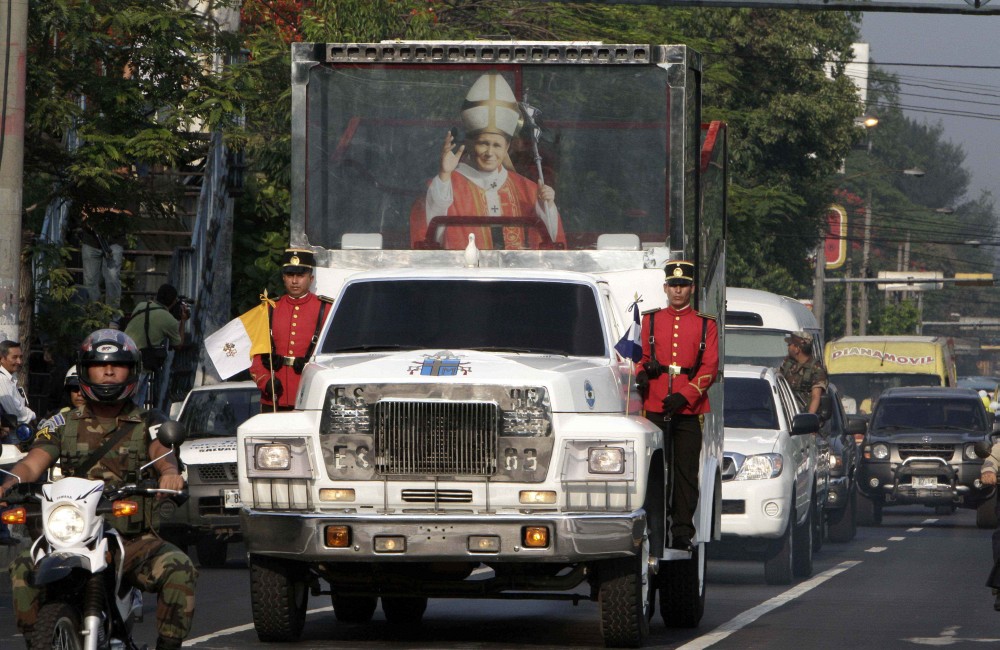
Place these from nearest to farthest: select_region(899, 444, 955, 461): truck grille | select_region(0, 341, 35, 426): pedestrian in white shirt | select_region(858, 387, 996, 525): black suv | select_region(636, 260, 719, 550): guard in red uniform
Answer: select_region(636, 260, 719, 550): guard in red uniform
select_region(0, 341, 35, 426): pedestrian in white shirt
select_region(858, 387, 996, 525): black suv
select_region(899, 444, 955, 461): truck grille

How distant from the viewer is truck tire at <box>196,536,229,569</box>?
59.8 ft

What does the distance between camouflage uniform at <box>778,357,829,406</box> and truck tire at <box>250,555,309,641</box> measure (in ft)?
40.1

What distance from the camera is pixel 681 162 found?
13.2 meters

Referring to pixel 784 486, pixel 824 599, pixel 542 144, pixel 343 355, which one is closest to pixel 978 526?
pixel 784 486

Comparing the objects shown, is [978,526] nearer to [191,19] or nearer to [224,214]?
[224,214]

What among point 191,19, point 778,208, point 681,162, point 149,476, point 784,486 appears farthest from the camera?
point 778,208

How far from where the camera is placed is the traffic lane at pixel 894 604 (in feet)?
40.4

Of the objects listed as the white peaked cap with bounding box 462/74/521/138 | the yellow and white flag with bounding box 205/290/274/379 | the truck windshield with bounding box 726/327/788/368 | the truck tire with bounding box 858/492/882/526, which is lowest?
the truck tire with bounding box 858/492/882/526

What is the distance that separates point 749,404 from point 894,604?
4.04 metres

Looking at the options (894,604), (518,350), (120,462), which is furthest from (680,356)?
(120,462)

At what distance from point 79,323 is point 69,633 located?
42.8 ft

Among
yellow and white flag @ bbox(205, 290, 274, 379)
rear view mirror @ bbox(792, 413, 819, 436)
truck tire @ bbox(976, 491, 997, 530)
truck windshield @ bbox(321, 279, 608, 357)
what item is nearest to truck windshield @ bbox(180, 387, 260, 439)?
yellow and white flag @ bbox(205, 290, 274, 379)

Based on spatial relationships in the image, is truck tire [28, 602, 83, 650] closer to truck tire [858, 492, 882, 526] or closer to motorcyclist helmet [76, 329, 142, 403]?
motorcyclist helmet [76, 329, 142, 403]

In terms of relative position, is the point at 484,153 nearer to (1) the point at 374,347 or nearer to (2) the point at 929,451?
(1) the point at 374,347
